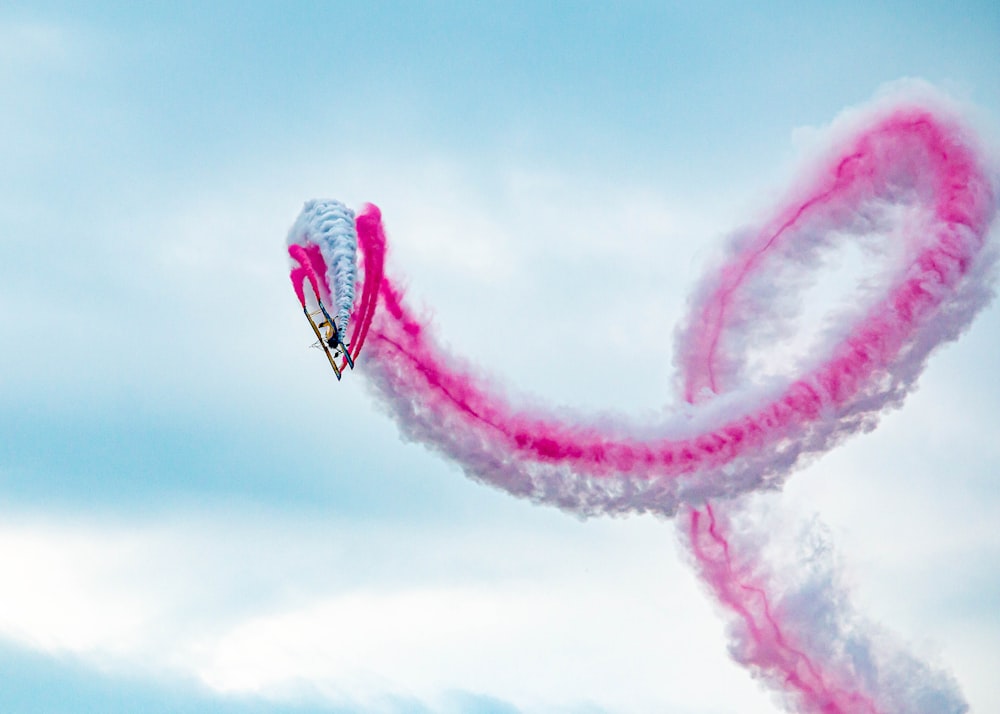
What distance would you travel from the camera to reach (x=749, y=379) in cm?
8406

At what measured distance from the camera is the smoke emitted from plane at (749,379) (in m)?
79.6

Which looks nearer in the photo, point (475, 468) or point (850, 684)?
point (475, 468)

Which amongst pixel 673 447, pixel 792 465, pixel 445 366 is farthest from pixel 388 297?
pixel 792 465

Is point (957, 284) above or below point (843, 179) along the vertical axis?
below

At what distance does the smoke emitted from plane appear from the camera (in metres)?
79.6

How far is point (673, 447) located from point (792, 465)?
5872 mm

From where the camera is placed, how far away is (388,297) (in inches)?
3364

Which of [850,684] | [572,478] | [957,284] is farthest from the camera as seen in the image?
[850,684]

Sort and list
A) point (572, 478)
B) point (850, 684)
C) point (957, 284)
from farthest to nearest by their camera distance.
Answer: point (850, 684)
point (572, 478)
point (957, 284)

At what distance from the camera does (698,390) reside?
8481cm

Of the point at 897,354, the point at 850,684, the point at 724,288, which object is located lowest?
the point at 850,684

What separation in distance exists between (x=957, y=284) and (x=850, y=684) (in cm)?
2438

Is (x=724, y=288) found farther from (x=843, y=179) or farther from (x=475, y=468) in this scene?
(x=475, y=468)

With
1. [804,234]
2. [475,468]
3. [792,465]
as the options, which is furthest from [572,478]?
[804,234]
